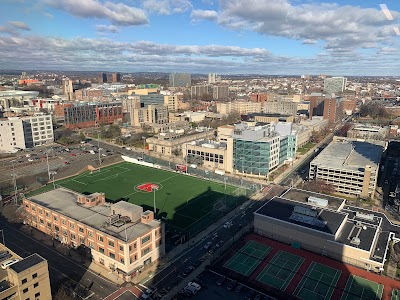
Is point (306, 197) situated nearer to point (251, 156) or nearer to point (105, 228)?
point (251, 156)

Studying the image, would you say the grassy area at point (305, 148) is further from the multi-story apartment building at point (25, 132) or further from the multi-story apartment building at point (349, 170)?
the multi-story apartment building at point (25, 132)

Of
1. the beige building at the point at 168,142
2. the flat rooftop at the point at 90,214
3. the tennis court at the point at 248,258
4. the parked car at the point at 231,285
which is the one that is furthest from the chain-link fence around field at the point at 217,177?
the flat rooftop at the point at 90,214

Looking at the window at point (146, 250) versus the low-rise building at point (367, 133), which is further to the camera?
the low-rise building at point (367, 133)

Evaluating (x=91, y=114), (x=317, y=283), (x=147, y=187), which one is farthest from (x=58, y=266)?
(x=91, y=114)

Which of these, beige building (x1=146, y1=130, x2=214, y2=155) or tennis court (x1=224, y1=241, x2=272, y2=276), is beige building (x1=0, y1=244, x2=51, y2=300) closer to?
tennis court (x1=224, y1=241, x2=272, y2=276)

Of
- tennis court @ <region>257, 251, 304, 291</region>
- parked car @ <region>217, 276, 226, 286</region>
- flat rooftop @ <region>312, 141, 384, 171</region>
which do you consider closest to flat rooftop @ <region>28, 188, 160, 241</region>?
parked car @ <region>217, 276, 226, 286</region>

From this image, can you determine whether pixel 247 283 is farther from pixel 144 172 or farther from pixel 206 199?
pixel 144 172
